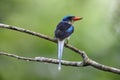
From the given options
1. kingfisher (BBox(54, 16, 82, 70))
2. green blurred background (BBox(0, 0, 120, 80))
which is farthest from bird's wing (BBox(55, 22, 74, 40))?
green blurred background (BBox(0, 0, 120, 80))

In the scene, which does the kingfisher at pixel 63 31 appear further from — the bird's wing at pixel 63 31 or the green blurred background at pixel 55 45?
the green blurred background at pixel 55 45

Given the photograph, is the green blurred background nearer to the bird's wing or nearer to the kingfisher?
the kingfisher

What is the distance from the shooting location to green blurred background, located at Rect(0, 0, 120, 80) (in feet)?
28.2

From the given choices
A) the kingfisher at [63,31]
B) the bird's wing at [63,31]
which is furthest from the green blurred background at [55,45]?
the bird's wing at [63,31]

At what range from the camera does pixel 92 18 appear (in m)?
9.29

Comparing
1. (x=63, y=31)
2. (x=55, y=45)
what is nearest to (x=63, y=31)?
(x=63, y=31)

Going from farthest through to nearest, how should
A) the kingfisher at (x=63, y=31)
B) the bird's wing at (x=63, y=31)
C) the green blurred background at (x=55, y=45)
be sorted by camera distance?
the green blurred background at (x=55, y=45) → the bird's wing at (x=63, y=31) → the kingfisher at (x=63, y=31)

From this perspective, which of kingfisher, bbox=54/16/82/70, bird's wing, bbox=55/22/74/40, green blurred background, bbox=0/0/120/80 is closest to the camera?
kingfisher, bbox=54/16/82/70

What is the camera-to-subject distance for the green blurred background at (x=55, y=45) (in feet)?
28.2

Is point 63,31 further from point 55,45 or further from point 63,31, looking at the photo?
point 55,45

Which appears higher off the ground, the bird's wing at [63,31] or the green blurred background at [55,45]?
the green blurred background at [55,45]

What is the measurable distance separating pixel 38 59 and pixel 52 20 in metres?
5.64

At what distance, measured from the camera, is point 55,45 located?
28.1 ft

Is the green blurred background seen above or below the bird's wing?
above
